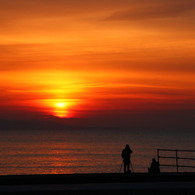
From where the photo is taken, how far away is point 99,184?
21.2 m

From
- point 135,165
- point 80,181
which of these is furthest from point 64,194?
point 135,165

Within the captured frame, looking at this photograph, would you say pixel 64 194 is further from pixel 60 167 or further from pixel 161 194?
pixel 60 167

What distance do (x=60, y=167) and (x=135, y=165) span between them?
18701 mm

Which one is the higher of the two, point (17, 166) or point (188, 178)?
point (17, 166)

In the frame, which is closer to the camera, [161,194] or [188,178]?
[161,194]

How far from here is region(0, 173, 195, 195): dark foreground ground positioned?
18.1 metres

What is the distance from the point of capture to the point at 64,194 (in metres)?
18.1

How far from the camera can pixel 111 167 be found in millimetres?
114188

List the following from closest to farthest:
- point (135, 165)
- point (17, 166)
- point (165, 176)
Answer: point (165, 176)
point (17, 166)
point (135, 165)

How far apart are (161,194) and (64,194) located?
3.54m

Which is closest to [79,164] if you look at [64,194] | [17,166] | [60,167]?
[60,167]

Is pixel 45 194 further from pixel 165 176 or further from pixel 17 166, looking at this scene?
pixel 17 166

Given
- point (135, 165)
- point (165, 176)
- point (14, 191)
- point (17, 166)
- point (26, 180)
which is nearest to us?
point (14, 191)

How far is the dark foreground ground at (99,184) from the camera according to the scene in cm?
1808
